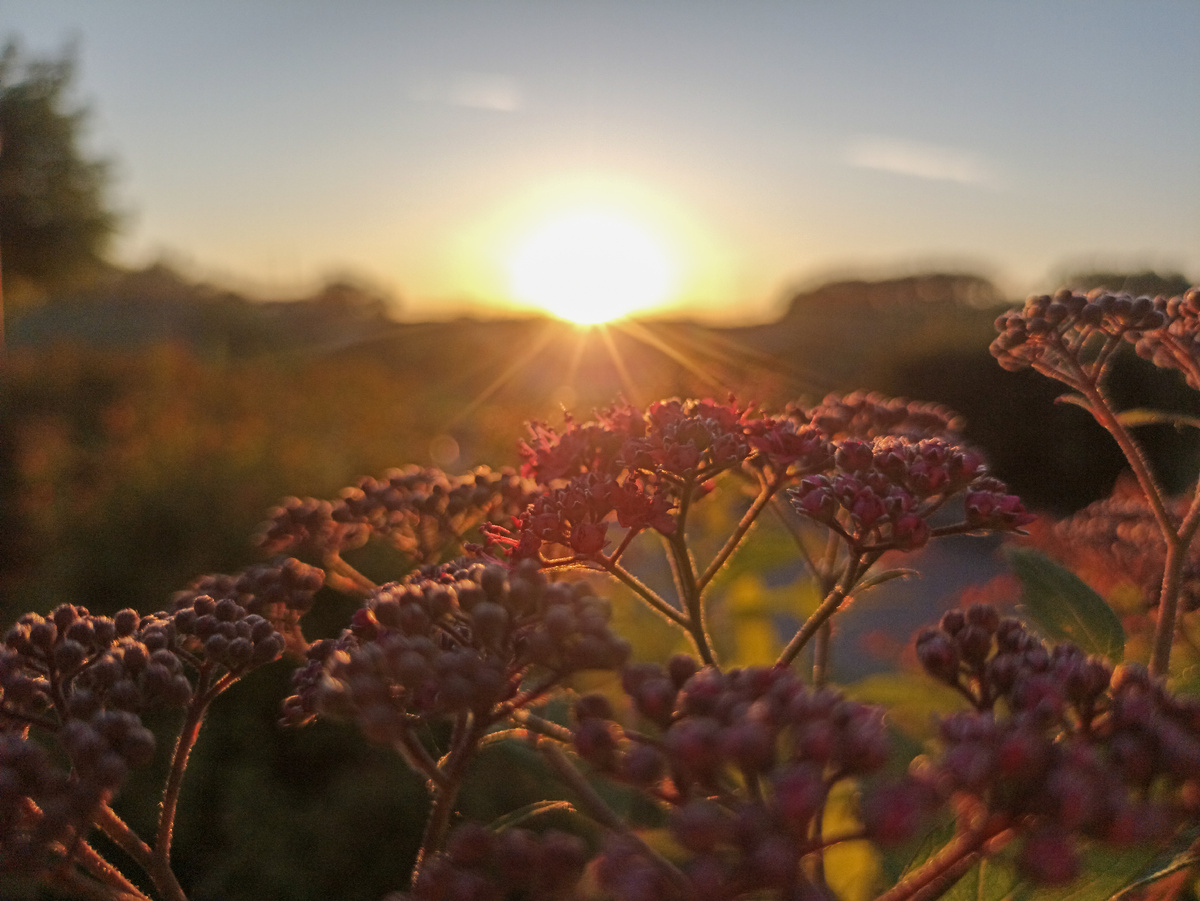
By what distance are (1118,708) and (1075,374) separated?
1.00 meters

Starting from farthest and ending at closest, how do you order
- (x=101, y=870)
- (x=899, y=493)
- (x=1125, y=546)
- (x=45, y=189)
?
1. (x=45, y=189)
2. (x=1125, y=546)
3. (x=899, y=493)
4. (x=101, y=870)

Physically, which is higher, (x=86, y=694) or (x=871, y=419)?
(x=871, y=419)

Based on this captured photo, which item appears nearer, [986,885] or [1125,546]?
[986,885]

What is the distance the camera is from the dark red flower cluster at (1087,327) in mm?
1819

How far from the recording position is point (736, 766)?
978 mm

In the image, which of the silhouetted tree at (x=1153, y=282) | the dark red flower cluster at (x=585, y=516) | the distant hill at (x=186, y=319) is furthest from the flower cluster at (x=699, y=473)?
the distant hill at (x=186, y=319)

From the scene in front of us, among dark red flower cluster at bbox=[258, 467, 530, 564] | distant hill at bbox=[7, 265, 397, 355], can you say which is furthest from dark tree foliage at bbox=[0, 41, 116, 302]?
dark red flower cluster at bbox=[258, 467, 530, 564]

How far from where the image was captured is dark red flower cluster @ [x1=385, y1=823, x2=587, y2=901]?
0.94 meters

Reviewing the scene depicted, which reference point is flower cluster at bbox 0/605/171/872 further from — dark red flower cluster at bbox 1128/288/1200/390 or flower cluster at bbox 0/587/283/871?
dark red flower cluster at bbox 1128/288/1200/390

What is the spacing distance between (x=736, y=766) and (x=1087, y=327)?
144cm

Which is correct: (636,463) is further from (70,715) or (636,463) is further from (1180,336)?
(1180,336)

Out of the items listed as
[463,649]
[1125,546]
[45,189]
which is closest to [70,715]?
[463,649]

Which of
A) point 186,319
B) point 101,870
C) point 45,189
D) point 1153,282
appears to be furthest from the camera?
point 186,319

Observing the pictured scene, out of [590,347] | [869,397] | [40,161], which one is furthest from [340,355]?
[869,397]
